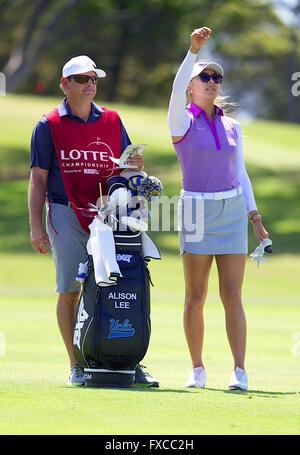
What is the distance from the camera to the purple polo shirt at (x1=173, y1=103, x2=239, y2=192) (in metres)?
6.08

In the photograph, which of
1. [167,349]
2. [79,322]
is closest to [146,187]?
[79,322]

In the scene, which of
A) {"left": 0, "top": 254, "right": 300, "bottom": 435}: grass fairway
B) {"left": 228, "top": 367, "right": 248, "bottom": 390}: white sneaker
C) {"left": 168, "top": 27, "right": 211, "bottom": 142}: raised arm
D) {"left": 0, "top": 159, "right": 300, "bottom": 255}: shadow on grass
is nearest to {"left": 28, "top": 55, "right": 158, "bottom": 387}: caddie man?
{"left": 168, "top": 27, "right": 211, "bottom": 142}: raised arm

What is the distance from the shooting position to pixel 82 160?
6023 millimetres

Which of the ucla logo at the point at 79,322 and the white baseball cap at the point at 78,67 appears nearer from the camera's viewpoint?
the ucla logo at the point at 79,322

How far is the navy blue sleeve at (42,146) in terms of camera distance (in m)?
6.03

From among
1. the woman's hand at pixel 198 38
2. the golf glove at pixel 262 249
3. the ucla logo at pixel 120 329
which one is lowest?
the ucla logo at pixel 120 329

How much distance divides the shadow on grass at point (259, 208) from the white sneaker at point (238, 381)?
15374 mm

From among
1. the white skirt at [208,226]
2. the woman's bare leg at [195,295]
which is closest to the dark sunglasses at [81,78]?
the white skirt at [208,226]

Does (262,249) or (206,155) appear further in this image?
(262,249)

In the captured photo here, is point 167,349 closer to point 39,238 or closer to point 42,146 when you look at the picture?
point 39,238

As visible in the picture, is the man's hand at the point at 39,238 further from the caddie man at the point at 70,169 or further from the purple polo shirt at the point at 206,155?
the purple polo shirt at the point at 206,155

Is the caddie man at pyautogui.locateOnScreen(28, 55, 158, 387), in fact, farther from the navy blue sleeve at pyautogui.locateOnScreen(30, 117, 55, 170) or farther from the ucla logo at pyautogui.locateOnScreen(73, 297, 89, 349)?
the ucla logo at pyautogui.locateOnScreen(73, 297, 89, 349)

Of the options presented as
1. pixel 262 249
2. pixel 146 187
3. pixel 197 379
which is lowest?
pixel 197 379

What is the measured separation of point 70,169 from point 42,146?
0.77ft
